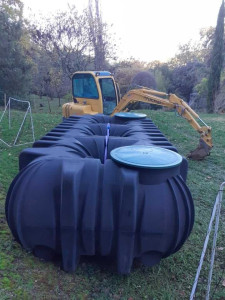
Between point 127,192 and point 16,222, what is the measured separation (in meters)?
1.00

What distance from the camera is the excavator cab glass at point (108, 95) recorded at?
29.7ft

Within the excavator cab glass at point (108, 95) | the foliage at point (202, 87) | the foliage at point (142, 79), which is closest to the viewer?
the excavator cab glass at point (108, 95)

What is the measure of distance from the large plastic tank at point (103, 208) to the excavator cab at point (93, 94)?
6113 mm

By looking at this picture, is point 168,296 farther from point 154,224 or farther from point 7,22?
point 7,22

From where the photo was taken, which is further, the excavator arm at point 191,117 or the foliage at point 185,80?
the foliage at point 185,80

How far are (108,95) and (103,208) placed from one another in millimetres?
7134

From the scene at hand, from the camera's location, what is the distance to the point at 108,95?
925cm

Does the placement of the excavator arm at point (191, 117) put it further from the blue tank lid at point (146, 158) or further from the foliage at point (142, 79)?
the foliage at point (142, 79)

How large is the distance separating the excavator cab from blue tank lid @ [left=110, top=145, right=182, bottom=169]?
5.87m

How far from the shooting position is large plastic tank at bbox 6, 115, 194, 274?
7.97 ft

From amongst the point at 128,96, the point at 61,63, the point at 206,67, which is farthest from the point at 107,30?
the point at 128,96

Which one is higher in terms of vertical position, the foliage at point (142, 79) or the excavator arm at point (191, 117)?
the foliage at point (142, 79)

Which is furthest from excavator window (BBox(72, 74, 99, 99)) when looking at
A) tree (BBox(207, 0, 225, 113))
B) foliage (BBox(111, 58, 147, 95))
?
tree (BBox(207, 0, 225, 113))

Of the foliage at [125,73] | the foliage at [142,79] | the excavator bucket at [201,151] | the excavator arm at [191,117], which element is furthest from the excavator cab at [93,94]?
the foliage at [125,73]
